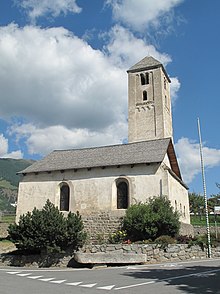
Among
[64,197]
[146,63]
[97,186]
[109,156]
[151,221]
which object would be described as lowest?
[151,221]

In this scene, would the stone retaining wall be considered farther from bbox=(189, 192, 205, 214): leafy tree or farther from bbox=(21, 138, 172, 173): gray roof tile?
bbox=(189, 192, 205, 214): leafy tree

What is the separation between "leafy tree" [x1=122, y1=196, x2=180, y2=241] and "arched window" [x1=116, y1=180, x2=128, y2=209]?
10.9 ft

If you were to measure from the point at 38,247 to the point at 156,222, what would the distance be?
27.9 feet

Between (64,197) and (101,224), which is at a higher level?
(64,197)

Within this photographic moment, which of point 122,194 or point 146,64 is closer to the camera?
point 122,194

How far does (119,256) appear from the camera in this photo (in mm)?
18578

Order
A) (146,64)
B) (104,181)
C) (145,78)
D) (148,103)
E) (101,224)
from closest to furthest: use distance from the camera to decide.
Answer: (101,224) → (104,181) → (148,103) → (145,78) → (146,64)

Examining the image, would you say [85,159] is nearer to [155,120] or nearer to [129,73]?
[155,120]

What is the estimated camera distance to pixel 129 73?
163ft

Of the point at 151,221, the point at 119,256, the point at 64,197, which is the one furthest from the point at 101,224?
the point at 119,256

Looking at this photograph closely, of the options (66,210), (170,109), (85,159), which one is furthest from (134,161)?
(170,109)

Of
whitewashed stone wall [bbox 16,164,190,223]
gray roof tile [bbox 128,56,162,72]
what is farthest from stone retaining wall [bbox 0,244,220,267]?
gray roof tile [bbox 128,56,162,72]

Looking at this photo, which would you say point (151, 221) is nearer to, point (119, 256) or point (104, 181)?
point (119, 256)

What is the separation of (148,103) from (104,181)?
67.1 feet
